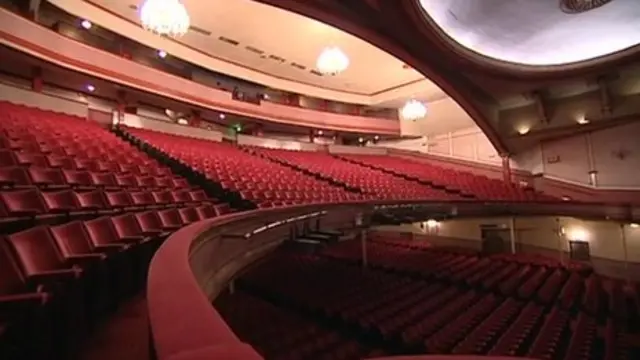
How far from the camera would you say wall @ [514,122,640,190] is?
239 inches

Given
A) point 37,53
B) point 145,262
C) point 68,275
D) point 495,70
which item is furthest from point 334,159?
point 68,275

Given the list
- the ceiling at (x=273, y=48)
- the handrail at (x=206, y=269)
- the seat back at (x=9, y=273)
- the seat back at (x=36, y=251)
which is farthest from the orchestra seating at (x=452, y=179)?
the seat back at (x=9, y=273)

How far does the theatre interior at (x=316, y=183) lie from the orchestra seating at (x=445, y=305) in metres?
0.02

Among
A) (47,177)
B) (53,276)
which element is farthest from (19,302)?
(47,177)

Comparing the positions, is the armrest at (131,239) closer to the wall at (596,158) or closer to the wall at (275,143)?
the wall at (275,143)

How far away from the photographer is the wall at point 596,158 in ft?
19.9

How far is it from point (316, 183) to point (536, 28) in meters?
3.45

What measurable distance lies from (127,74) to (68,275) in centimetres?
581

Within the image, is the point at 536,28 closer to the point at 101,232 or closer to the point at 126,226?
the point at 126,226

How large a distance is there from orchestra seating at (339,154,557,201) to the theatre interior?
8 centimetres

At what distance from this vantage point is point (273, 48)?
23.9 feet

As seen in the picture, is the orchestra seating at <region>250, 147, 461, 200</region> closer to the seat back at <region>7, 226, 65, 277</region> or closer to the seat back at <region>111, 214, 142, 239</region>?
the seat back at <region>111, 214, 142, 239</region>

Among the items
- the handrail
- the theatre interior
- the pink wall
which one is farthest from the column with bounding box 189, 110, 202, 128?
the handrail

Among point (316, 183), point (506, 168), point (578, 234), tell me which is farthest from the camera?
point (506, 168)
